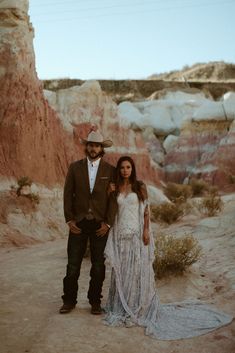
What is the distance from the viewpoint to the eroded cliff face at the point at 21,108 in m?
13.3

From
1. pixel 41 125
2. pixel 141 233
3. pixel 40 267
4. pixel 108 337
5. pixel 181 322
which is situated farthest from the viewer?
pixel 41 125

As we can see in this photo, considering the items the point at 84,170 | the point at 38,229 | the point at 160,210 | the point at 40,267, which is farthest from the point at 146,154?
the point at 84,170

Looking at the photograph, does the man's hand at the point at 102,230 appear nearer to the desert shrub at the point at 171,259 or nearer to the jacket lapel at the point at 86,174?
the jacket lapel at the point at 86,174

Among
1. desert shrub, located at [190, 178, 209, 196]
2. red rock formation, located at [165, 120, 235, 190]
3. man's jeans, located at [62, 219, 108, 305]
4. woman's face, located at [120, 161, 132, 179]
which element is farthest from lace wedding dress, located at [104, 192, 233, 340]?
red rock formation, located at [165, 120, 235, 190]

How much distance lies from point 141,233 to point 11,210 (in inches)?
296

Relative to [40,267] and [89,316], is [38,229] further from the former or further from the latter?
[89,316]

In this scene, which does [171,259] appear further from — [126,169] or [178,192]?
[178,192]

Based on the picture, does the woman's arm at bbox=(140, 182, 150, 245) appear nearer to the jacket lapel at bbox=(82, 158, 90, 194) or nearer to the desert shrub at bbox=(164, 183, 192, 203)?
the jacket lapel at bbox=(82, 158, 90, 194)

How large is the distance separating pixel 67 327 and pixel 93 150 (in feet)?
6.06

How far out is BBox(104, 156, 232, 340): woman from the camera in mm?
4891

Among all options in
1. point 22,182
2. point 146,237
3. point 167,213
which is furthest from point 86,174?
point 167,213

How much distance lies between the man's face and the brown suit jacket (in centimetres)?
9

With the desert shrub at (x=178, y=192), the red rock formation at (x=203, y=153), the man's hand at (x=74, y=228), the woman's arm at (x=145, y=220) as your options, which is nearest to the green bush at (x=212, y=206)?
the desert shrub at (x=178, y=192)

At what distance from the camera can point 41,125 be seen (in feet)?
47.8
